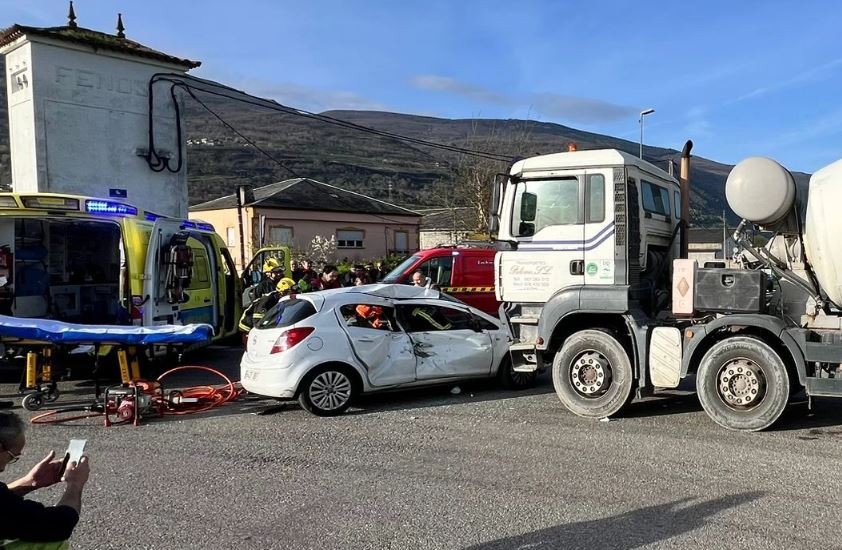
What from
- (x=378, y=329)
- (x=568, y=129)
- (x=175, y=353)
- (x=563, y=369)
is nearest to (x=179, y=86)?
(x=175, y=353)

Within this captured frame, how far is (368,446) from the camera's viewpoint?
6.52 meters

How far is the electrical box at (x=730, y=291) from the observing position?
6832mm

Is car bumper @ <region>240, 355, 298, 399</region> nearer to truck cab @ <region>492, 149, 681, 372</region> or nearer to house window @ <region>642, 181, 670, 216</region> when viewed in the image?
truck cab @ <region>492, 149, 681, 372</region>

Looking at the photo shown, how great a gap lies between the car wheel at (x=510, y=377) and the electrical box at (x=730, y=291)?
2.79 metres

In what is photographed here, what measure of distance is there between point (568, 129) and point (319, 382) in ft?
521

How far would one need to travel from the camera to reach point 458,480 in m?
5.47

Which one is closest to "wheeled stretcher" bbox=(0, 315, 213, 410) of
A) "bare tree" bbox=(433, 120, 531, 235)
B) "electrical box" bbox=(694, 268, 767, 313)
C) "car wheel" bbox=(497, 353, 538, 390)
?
"car wheel" bbox=(497, 353, 538, 390)

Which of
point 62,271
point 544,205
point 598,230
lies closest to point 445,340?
point 544,205

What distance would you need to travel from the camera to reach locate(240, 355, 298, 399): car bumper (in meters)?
7.51

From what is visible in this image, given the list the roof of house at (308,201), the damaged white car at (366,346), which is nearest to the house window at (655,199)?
the damaged white car at (366,346)

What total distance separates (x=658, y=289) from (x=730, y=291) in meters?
1.26

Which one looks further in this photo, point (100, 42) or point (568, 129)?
point (568, 129)

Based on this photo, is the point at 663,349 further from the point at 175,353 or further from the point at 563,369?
the point at 175,353

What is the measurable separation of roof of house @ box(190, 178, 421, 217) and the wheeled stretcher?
2694 cm
